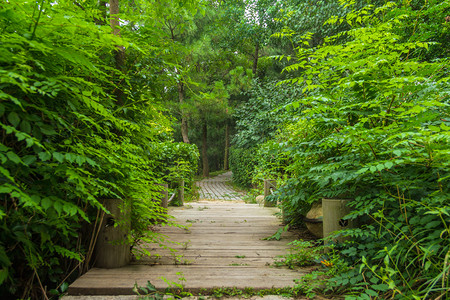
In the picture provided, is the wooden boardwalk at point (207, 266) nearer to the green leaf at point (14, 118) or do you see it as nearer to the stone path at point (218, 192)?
the green leaf at point (14, 118)

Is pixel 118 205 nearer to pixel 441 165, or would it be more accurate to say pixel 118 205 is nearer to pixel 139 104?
pixel 139 104

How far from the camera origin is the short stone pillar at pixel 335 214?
235cm

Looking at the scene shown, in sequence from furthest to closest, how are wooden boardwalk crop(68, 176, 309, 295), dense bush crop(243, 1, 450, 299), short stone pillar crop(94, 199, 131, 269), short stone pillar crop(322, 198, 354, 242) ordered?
1. short stone pillar crop(322, 198, 354, 242)
2. short stone pillar crop(94, 199, 131, 269)
3. wooden boardwalk crop(68, 176, 309, 295)
4. dense bush crop(243, 1, 450, 299)

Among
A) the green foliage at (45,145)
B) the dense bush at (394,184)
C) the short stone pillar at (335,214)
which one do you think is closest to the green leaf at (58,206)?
the green foliage at (45,145)

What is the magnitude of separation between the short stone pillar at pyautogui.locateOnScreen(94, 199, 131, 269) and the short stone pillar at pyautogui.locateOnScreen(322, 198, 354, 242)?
1.79 m

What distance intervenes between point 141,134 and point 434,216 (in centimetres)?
242

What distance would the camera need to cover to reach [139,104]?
8.25 ft

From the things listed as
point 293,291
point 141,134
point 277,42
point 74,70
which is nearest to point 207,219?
point 141,134

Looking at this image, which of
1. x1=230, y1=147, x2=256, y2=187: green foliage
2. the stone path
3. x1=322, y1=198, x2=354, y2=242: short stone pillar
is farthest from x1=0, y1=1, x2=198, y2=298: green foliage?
x1=230, y1=147, x2=256, y2=187: green foliage

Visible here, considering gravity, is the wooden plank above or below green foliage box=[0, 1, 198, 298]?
below

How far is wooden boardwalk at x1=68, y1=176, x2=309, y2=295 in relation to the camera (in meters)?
1.93

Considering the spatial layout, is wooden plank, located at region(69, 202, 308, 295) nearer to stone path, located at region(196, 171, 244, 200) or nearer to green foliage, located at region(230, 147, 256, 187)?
stone path, located at region(196, 171, 244, 200)

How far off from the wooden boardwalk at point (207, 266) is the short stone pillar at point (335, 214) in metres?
0.47

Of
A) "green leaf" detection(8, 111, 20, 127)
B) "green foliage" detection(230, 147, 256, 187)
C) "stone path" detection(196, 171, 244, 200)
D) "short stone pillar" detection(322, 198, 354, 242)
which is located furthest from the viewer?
"green foliage" detection(230, 147, 256, 187)
